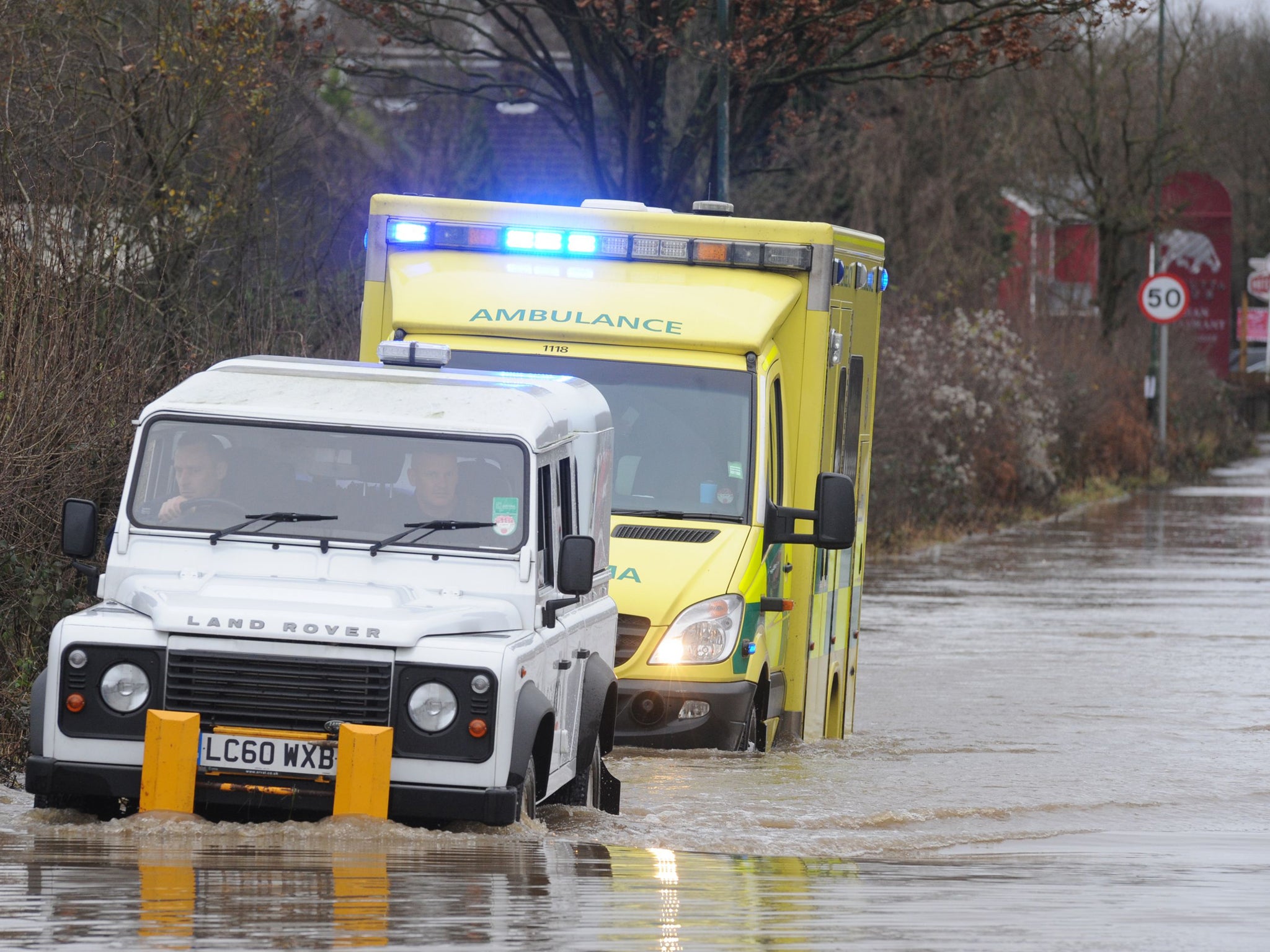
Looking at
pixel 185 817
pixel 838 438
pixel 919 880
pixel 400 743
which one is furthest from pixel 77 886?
pixel 838 438

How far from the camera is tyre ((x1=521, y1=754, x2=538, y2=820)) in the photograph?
7.50 meters

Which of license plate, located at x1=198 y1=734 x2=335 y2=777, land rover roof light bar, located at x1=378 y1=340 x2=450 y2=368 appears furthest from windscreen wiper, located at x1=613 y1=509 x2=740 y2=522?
license plate, located at x1=198 y1=734 x2=335 y2=777

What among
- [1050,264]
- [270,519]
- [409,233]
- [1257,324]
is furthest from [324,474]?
[1257,324]

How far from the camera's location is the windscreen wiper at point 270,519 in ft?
25.9

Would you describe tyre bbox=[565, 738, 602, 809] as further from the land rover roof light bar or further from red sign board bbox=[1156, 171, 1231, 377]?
red sign board bbox=[1156, 171, 1231, 377]

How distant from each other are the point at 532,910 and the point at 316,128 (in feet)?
53.3

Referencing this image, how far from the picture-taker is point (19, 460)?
10.5 m

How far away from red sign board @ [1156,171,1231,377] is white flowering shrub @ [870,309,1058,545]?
13.7 m

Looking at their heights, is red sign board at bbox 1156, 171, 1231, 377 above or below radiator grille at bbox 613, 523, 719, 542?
above

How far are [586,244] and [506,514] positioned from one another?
3653 millimetres

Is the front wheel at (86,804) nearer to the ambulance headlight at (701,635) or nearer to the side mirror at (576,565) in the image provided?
the side mirror at (576,565)

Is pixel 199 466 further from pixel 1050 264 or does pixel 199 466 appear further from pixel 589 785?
pixel 1050 264

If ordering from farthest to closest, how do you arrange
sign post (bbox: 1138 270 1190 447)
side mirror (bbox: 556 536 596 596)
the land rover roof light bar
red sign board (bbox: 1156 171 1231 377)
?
1. red sign board (bbox: 1156 171 1231 377)
2. sign post (bbox: 1138 270 1190 447)
3. the land rover roof light bar
4. side mirror (bbox: 556 536 596 596)

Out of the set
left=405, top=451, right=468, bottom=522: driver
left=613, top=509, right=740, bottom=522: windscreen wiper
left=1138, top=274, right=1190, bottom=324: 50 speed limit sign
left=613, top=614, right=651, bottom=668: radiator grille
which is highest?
left=1138, top=274, right=1190, bottom=324: 50 speed limit sign
